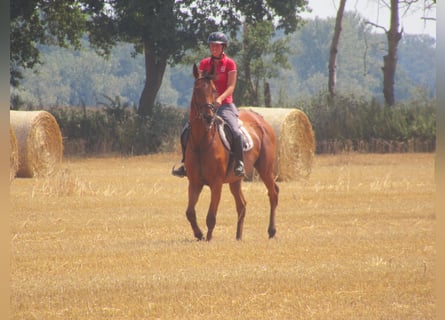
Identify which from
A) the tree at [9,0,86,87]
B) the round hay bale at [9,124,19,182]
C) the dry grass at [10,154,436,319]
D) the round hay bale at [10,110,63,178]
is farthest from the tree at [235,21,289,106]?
the dry grass at [10,154,436,319]

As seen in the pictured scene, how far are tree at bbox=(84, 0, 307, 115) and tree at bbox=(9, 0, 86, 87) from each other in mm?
956

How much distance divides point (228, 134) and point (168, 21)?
2863 centimetres

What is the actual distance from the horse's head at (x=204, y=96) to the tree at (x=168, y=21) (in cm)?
2931

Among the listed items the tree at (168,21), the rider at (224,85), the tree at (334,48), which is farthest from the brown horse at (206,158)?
the tree at (334,48)

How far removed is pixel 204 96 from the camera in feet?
37.1

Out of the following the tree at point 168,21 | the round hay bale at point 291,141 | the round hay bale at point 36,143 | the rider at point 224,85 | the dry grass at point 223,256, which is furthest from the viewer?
the tree at point 168,21

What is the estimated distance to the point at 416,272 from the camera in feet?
29.8

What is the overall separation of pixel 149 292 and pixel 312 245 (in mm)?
3865

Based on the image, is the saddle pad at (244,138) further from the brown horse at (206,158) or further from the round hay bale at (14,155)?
the round hay bale at (14,155)

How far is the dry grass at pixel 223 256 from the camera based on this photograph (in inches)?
288

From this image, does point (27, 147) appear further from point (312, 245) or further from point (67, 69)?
point (67, 69)

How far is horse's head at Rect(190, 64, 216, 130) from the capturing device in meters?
11.3

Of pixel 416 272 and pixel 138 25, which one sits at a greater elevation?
pixel 138 25

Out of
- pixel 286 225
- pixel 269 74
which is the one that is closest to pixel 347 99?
pixel 269 74
